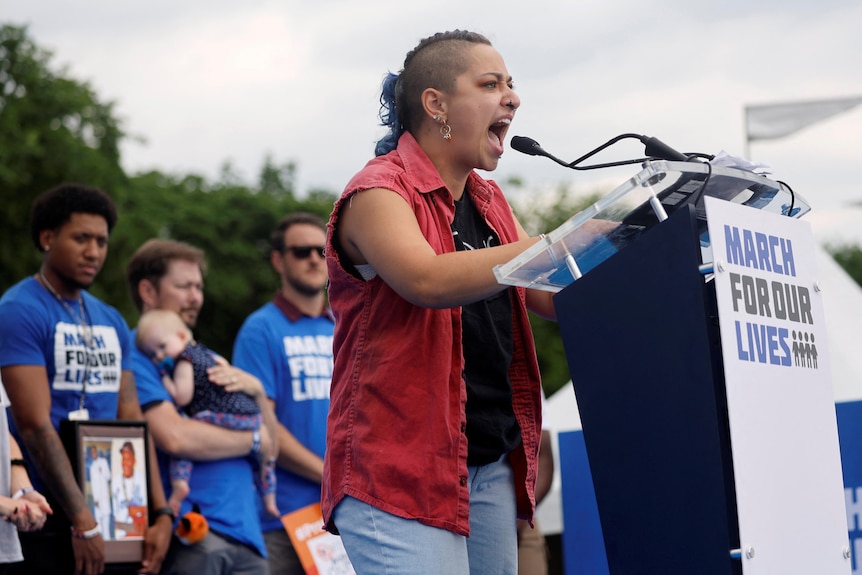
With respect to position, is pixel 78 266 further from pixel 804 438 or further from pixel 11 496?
pixel 804 438

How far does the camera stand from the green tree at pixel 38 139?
25594mm

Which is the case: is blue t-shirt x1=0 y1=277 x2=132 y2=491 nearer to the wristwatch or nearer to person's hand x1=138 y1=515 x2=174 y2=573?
person's hand x1=138 y1=515 x2=174 y2=573

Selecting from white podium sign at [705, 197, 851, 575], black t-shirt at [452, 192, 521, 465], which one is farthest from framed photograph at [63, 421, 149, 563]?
white podium sign at [705, 197, 851, 575]

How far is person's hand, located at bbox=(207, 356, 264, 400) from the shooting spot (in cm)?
528

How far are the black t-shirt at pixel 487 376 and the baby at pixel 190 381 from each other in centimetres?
271

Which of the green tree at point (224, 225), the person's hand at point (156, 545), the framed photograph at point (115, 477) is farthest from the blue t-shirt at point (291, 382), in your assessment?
the green tree at point (224, 225)

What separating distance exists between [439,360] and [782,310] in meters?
0.75

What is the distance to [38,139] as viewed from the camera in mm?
27688

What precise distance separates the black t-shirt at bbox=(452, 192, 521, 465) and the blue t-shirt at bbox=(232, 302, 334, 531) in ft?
9.69

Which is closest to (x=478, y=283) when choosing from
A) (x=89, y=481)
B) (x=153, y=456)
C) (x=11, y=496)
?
(x=11, y=496)

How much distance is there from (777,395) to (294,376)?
365 cm

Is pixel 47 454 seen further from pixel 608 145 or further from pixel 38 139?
pixel 38 139

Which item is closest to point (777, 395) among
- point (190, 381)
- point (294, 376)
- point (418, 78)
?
point (418, 78)

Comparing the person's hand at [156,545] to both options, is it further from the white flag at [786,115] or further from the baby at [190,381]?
the white flag at [786,115]
